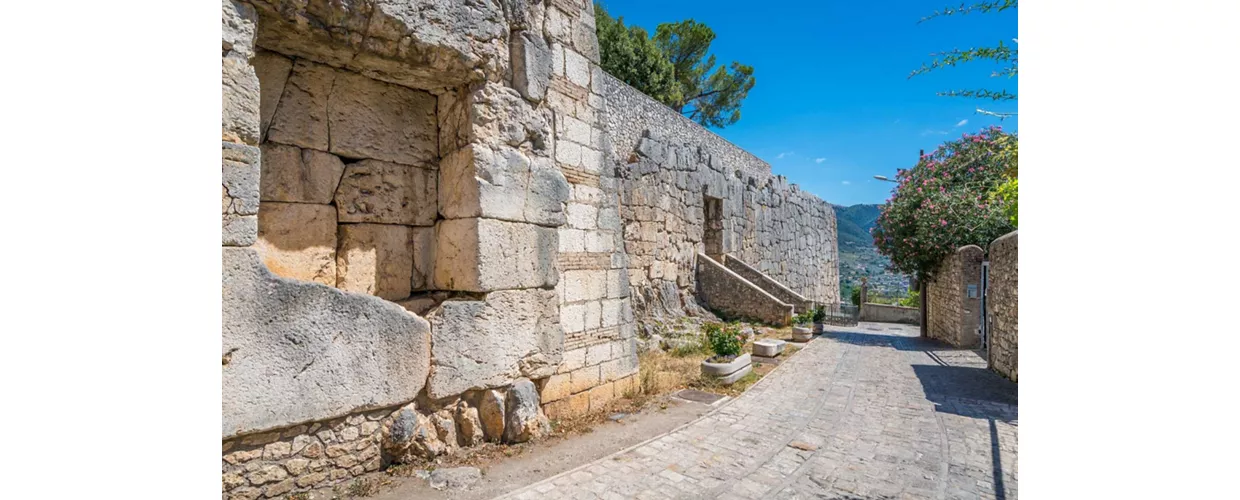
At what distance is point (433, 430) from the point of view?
3.91m

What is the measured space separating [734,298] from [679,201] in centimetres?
288

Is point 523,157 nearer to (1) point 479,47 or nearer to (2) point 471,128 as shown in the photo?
(2) point 471,128

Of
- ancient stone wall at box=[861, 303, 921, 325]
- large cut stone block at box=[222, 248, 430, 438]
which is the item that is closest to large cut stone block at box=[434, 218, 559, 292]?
large cut stone block at box=[222, 248, 430, 438]

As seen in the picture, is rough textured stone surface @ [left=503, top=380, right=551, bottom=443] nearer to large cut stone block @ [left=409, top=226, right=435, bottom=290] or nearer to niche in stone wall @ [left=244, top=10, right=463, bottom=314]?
niche in stone wall @ [left=244, top=10, right=463, bottom=314]

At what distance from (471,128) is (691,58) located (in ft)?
63.7

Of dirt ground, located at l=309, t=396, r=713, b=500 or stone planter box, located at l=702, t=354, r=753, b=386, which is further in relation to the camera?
stone planter box, located at l=702, t=354, r=753, b=386

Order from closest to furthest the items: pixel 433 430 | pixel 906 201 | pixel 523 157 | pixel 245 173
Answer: pixel 245 173, pixel 433 430, pixel 523 157, pixel 906 201

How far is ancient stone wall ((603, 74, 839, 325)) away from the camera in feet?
37.0

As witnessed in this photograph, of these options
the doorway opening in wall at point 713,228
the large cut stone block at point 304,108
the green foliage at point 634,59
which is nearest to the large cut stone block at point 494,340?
the large cut stone block at point 304,108

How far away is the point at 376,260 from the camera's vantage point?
4090mm

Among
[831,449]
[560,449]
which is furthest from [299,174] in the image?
[831,449]

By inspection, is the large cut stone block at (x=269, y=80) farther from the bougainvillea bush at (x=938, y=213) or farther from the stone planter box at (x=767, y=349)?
the bougainvillea bush at (x=938, y=213)

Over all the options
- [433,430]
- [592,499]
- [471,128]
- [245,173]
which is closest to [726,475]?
[592,499]

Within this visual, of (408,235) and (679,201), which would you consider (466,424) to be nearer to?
(408,235)
